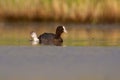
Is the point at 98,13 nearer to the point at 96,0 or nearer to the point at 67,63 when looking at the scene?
the point at 96,0

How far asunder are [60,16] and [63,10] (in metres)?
0.19

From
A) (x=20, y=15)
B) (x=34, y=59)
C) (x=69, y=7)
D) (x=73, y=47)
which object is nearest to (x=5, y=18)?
(x=20, y=15)

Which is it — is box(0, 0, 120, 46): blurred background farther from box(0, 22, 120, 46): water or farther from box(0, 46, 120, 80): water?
box(0, 46, 120, 80): water

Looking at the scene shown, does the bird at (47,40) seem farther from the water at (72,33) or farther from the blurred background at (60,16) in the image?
the blurred background at (60,16)

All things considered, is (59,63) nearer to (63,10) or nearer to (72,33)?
(72,33)

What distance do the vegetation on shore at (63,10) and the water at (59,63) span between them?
4.73m

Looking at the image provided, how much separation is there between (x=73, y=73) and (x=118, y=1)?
7002mm

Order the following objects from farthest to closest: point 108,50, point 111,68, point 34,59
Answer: point 108,50 → point 34,59 → point 111,68

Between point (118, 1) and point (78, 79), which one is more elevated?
point (118, 1)

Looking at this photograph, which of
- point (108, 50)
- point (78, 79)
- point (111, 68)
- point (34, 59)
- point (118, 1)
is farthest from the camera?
point (118, 1)

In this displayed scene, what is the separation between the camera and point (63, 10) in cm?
1508

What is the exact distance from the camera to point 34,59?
347 inches

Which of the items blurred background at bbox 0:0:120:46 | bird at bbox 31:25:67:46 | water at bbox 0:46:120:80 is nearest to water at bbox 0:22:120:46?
blurred background at bbox 0:0:120:46

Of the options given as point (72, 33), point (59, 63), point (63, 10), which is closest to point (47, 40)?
point (72, 33)
